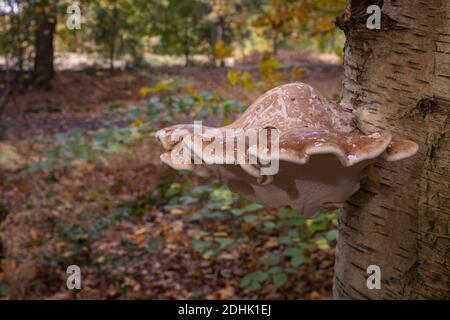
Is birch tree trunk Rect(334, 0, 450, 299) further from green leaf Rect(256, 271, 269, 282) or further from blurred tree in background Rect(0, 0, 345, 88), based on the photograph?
blurred tree in background Rect(0, 0, 345, 88)

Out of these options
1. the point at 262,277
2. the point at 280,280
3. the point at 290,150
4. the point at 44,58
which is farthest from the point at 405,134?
the point at 44,58

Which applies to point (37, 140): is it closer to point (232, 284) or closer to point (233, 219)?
point (233, 219)

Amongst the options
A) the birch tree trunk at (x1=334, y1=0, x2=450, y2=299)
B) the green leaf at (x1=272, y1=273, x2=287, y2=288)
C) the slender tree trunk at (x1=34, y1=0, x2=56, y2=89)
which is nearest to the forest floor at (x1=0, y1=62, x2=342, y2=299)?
the green leaf at (x1=272, y1=273, x2=287, y2=288)

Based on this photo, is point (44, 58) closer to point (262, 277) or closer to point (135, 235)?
point (135, 235)

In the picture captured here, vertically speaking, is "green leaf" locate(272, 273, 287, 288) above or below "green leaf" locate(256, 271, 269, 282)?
above

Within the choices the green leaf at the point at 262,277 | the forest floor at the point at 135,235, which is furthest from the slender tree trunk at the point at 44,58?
the green leaf at the point at 262,277

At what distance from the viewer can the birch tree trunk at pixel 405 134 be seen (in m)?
1.20

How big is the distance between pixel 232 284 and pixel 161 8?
45.9ft

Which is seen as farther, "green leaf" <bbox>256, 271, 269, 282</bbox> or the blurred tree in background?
the blurred tree in background

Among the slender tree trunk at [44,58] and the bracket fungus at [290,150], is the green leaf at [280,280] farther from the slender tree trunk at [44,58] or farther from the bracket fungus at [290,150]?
the slender tree trunk at [44,58]

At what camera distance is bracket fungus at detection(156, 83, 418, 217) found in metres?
1.04

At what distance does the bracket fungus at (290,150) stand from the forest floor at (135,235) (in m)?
2.10

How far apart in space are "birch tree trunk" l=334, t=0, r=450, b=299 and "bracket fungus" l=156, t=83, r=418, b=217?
85 millimetres

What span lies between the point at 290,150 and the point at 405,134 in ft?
1.41
